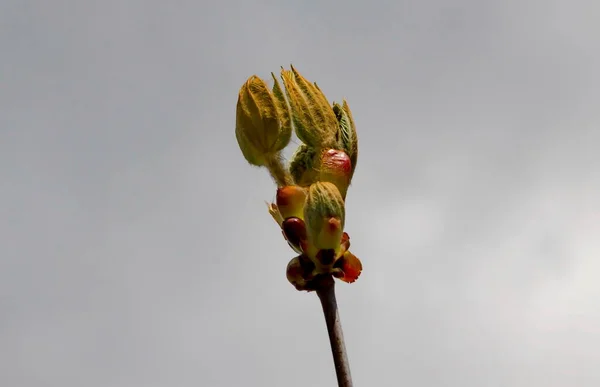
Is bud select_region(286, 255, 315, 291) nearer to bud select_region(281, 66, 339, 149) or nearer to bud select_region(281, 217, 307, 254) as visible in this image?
bud select_region(281, 217, 307, 254)

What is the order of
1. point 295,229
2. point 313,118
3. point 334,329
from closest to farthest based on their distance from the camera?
point 334,329 → point 295,229 → point 313,118

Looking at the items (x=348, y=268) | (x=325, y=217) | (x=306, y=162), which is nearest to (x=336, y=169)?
(x=306, y=162)

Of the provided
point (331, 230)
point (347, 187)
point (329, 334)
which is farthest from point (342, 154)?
point (329, 334)

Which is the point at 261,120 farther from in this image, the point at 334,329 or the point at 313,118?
the point at 334,329

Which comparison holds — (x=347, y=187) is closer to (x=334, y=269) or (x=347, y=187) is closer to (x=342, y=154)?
(x=342, y=154)

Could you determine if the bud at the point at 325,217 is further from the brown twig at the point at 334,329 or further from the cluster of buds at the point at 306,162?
the brown twig at the point at 334,329
